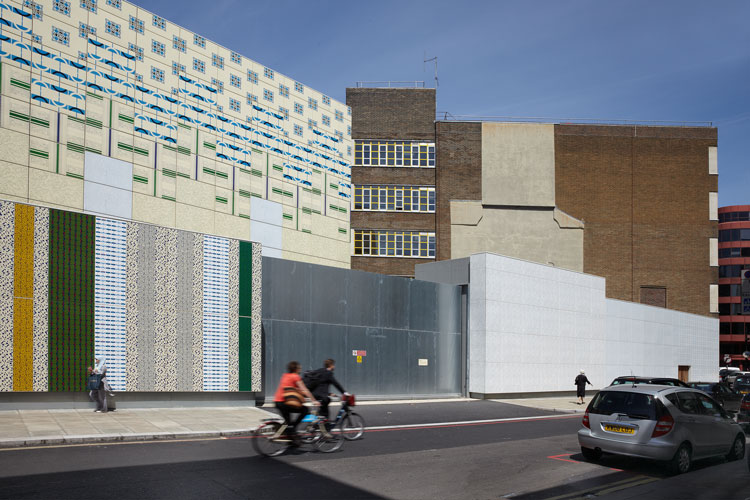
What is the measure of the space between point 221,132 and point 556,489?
3329cm

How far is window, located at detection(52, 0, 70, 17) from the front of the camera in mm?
31203

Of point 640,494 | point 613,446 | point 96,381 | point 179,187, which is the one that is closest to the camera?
point 640,494

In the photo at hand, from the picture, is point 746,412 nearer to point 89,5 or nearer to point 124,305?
point 124,305

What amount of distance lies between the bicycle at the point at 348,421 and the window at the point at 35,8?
2577 cm

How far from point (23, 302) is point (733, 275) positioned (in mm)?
108241

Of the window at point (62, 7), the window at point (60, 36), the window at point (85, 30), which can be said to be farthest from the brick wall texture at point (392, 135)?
the window at point (62, 7)

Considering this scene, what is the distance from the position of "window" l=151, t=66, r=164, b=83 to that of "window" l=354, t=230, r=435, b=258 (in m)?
20.4

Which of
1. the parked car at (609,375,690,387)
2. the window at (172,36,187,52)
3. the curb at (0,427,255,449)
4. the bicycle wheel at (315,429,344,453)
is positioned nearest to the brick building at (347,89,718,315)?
the window at (172,36,187,52)

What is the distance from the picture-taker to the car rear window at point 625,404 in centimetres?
1215

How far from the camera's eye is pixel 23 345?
17.4m

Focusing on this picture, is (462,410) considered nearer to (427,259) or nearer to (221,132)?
(221,132)

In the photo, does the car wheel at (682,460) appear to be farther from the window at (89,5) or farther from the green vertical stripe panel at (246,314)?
the window at (89,5)

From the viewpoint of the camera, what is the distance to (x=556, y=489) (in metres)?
10.4

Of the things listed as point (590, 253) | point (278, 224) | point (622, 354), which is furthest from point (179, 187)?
point (590, 253)
